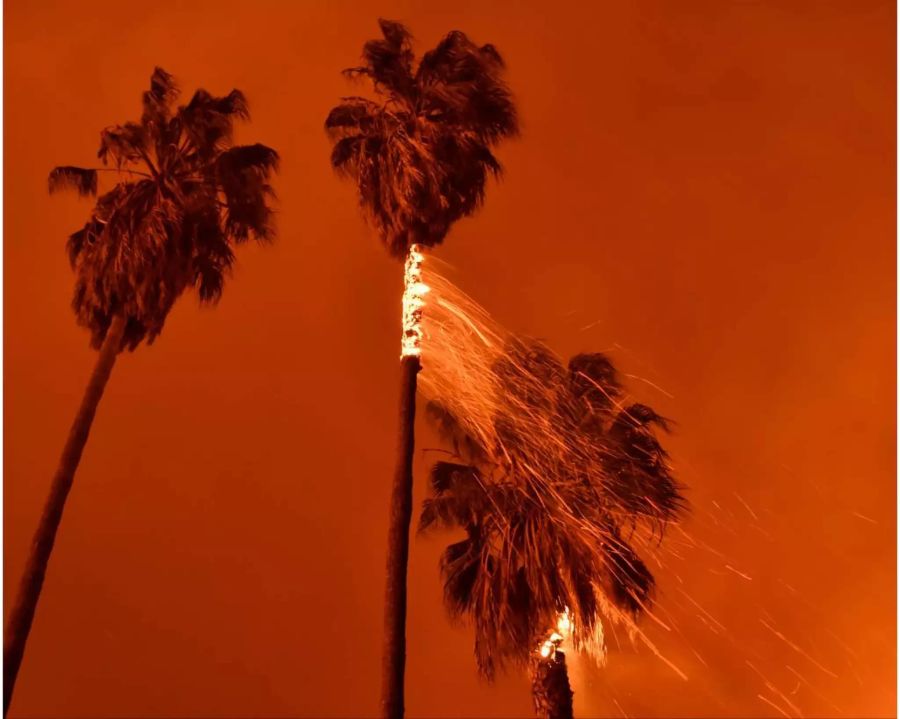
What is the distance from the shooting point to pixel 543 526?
44.4 feet

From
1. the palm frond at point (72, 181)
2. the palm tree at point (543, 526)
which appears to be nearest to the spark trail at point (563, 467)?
the palm tree at point (543, 526)

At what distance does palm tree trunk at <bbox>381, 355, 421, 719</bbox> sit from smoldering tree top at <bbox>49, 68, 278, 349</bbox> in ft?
14.5

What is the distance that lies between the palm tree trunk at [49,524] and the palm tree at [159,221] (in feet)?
0.09

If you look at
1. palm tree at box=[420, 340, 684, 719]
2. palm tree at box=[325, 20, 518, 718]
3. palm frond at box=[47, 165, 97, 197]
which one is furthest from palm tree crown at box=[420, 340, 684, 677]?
palm frond at box=[47, 165, 97, 197]

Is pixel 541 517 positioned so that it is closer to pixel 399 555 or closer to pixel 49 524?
pixel 399 555

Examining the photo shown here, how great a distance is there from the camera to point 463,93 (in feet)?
42.9

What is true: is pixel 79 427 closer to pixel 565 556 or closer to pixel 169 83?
pixel 169 83

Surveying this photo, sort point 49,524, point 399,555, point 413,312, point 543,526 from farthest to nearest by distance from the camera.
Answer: point 543,526, point 413,312, point 49,524, point 399,555

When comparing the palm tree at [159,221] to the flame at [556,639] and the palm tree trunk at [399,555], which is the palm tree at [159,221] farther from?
the flame at [556,639]

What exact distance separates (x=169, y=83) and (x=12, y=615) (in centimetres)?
927

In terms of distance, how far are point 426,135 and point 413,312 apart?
118 inches

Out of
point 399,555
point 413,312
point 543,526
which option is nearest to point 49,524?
point 399,555

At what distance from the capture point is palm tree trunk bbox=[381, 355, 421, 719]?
9.47 metres

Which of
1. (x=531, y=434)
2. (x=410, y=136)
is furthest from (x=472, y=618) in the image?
(x=410, y=136)
